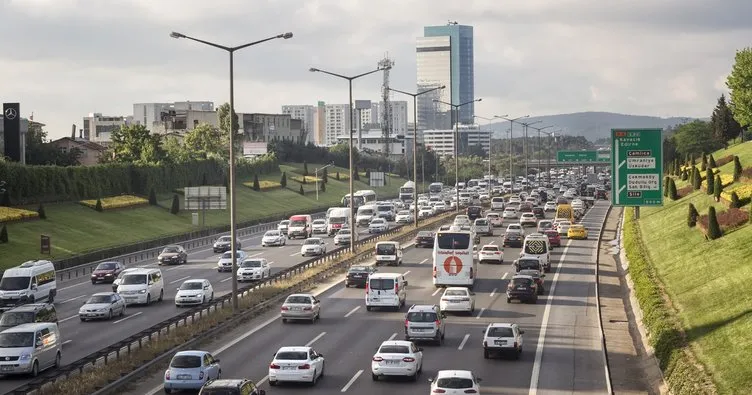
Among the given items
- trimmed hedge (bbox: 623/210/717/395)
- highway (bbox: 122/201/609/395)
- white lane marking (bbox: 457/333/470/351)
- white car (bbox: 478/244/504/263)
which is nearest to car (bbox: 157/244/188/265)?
highway (bbox: 122/201/609/395)

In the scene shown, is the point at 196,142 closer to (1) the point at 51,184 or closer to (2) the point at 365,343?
(1) the point at 51,184

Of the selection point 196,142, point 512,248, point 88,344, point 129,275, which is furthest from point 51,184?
point 196,142

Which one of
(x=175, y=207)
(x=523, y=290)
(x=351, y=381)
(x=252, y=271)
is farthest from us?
(x=175, y=207)

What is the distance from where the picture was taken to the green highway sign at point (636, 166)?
169 ft

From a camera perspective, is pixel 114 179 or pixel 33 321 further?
pixel 114 179

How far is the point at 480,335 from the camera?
44.9 m

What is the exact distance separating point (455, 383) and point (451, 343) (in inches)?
525

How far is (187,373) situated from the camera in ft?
108

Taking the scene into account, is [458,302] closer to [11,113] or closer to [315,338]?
[315,338]

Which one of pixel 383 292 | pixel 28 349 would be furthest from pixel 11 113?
pixel 28 349

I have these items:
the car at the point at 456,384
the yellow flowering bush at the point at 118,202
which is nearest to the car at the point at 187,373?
the car at the point at 456,384

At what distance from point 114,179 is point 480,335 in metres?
86.3

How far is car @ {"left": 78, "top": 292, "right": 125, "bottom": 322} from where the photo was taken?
167 feet

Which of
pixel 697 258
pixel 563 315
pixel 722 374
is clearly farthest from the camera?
pixel 697 258
